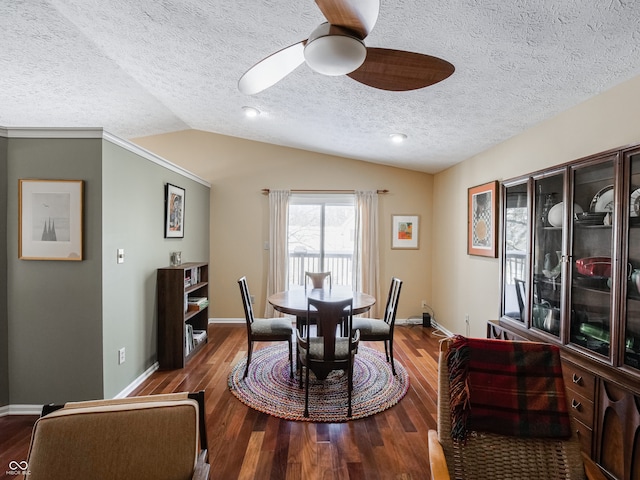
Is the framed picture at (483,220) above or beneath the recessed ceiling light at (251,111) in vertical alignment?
beneath

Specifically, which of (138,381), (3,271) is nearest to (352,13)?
(3,271)

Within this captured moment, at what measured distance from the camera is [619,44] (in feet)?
5.05

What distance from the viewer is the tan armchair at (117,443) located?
97 cm

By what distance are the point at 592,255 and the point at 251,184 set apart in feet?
13.5

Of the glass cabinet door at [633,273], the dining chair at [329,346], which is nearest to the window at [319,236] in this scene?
the dining chair at [329,346]

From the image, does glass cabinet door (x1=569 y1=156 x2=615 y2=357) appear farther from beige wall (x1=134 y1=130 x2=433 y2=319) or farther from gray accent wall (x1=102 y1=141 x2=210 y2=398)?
gray accent wall (x1=102 y1=141 x2=210 y2=398)

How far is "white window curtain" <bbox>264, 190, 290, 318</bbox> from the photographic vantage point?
4711mm

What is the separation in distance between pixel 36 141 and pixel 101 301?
1272 mm

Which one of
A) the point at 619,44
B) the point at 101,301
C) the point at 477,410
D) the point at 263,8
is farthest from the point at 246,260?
the point at 619,44

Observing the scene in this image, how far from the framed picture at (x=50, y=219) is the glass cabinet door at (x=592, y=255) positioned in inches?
136

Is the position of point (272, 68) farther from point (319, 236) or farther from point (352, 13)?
point (319, 236)

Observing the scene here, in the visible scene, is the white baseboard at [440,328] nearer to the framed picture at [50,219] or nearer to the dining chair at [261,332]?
the dining chair at [261,332]

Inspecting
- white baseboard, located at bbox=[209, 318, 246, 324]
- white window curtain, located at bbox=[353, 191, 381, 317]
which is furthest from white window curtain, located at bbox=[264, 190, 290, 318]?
white window curtain, located at bbox=[353, 191, 381, 317]

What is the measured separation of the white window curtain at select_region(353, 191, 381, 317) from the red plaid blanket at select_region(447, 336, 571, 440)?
336 cm
